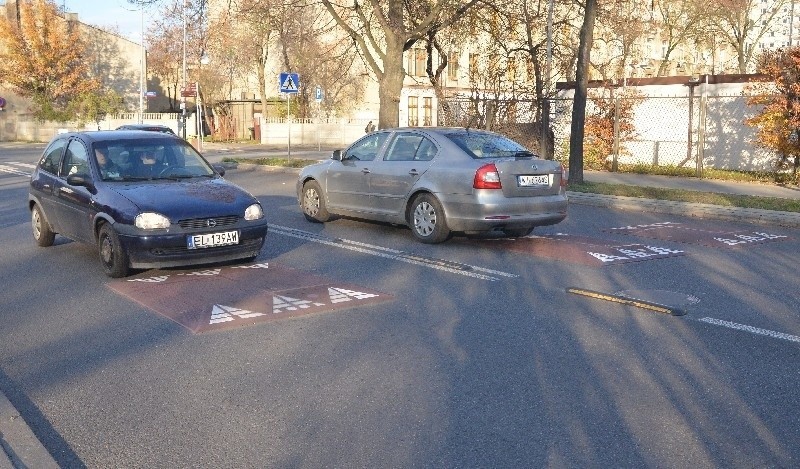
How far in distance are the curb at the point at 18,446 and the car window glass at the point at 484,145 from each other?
24.2 ft

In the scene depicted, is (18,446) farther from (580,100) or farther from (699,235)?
(580,100)

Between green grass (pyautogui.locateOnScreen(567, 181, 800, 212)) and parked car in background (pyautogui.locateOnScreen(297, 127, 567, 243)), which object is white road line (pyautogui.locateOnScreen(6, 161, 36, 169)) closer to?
green grass (pyautogui.locateOnScreen(567, 181, 800, 212))

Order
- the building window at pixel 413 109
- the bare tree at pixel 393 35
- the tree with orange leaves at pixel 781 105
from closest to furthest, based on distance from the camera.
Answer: the tree with orange leaves at pixel 781 105
the bare tree at pixel 393 35
the building window at pixel 413 109

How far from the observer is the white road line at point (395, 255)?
31.1 feet

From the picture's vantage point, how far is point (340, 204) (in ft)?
42.8

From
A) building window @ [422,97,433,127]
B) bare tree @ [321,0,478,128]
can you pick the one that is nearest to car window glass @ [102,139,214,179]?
bare tree @ [321,0,478,128]

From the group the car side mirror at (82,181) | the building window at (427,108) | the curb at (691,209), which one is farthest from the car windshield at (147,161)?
the building window at (427,108)

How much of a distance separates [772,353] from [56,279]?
692 centimetres

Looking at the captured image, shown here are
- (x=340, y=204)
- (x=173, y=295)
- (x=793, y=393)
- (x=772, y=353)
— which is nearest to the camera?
(x=793, y=393)

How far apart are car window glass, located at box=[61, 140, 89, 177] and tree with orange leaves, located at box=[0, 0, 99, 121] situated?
51449 millimetres

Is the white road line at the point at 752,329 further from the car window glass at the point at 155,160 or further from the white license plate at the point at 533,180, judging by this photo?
the car window glass at the point at 155,160

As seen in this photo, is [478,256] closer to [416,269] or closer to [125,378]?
[416,269]

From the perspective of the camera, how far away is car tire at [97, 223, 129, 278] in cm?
891

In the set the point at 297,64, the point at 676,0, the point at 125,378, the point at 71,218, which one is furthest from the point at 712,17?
the point at 125,378
